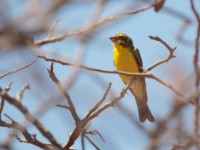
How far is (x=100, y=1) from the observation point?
55.6 inches

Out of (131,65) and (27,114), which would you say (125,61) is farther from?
(27,114)

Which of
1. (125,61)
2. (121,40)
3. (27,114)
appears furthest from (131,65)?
(27,114)

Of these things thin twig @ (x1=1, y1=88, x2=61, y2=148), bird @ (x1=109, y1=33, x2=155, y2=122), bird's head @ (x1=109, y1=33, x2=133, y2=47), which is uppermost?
bird's head @ (x1=109, y1=33, x2=133, y2=47)

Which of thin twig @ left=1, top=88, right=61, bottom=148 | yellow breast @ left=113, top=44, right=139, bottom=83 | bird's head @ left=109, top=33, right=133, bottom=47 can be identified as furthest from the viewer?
bird's head @ left=109, top=33, right=133, bottom=47

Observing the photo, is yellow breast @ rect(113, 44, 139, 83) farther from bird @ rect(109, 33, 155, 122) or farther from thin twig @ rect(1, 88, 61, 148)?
thin twig @ rect(1, 88, 61, 148)

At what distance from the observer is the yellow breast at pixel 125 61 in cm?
486

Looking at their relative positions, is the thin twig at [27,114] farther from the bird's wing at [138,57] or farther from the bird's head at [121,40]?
the bird's head at [121,40]

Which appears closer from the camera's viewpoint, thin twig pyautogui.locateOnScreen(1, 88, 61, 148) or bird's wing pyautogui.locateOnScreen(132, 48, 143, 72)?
thin twig pyautogui.locateOnScreen(1, 88, 61, 148)

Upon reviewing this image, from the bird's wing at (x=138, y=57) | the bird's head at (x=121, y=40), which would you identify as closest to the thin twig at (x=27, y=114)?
the bird's wing at (x=138, y=57)

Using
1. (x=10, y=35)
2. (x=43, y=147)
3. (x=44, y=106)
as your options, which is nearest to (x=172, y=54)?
(x=43, y=147)

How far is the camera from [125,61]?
491 centimetres

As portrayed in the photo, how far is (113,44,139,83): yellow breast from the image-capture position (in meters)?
4.86

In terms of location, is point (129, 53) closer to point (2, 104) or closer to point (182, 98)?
point (2, 104)

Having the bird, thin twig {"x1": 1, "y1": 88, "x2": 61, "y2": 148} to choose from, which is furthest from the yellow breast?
thin twig {"x1": 1, "y1": 88, "x2": 61, "y2": 148}
